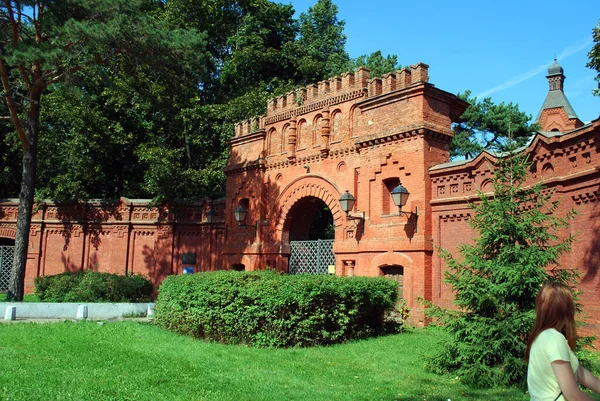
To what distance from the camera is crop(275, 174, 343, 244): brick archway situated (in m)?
17.8

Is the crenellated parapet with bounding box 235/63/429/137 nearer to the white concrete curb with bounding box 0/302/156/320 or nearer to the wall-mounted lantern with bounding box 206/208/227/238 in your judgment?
the wall-mounted lantern with bounding box 206/208/227/238

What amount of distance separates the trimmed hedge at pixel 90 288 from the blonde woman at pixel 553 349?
16388mm

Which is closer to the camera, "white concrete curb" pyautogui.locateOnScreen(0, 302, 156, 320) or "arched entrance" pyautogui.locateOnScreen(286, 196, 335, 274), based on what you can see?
"white concrete curb" pyautogui.locateOnScreen(0, 302, 156, 320)

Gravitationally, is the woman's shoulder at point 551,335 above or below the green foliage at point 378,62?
below

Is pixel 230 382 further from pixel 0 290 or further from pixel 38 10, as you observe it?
pixel 0 290

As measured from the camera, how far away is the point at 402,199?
1509 centimetres

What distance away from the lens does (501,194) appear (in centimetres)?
904

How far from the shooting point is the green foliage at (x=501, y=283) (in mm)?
8375

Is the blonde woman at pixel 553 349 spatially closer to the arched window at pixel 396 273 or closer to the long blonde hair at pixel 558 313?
the long blonde hair at pixel 558 313

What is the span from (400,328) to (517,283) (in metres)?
5.76

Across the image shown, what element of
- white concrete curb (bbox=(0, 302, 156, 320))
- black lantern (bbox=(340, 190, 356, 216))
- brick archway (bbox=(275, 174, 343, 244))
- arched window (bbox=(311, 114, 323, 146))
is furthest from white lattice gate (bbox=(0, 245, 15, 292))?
black lantern (bbox=(340, 190, 356, 216))

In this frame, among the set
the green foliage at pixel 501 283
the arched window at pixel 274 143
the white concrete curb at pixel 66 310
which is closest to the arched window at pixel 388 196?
the arched window at pixel 274 143

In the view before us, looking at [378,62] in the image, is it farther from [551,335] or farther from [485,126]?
[551,335]

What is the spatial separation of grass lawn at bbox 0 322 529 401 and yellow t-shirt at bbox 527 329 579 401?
4.11 metres
